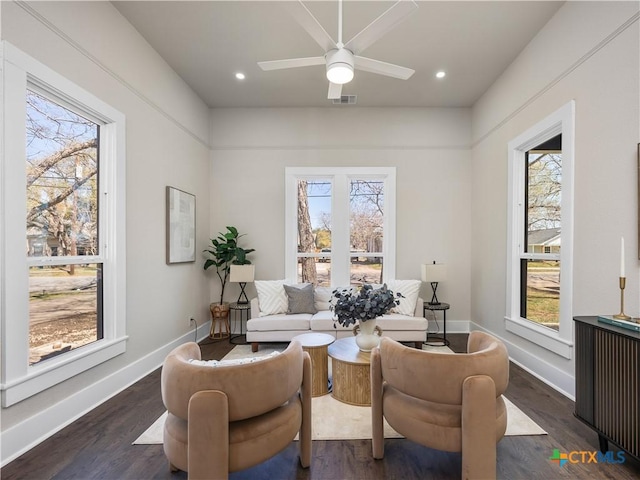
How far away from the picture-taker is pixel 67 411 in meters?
2.40

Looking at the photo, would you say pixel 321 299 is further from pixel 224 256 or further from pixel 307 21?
pixel 307 21

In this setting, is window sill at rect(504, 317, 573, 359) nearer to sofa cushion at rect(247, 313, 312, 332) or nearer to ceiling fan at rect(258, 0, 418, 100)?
sofa cushion at rect(247, 313, 312, 332)

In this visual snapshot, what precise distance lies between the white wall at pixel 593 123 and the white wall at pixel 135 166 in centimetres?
409

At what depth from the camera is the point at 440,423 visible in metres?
1.72

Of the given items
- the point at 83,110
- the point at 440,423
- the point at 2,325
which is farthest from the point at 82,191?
the point at 440,423

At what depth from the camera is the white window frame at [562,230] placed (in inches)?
112

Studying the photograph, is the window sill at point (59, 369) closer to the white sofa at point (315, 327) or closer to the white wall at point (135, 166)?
the white wall at point (135, 166)

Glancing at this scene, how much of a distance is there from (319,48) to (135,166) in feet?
7.65

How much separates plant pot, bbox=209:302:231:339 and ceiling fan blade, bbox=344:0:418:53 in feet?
12.1

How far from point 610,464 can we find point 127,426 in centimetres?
328


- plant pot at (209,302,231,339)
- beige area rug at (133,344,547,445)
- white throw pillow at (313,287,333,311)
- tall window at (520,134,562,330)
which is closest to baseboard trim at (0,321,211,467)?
beige area rug at (133,344,547,445)

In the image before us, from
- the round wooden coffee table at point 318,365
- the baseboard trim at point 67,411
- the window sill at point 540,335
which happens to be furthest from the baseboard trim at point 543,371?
the baseboard trim at point 67,411

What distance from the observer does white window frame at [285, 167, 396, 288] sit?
5.03 m

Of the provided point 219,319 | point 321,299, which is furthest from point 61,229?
point 321,299
